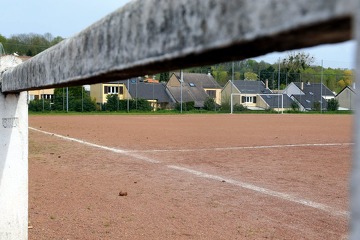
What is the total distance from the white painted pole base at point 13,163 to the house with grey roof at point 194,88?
4810cm

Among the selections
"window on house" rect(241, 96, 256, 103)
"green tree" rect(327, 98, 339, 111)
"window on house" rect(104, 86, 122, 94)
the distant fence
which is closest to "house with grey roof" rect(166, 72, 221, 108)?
"window on house" rect(241, 96, 256, 103)

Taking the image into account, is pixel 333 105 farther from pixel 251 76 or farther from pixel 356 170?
pixel 356 170

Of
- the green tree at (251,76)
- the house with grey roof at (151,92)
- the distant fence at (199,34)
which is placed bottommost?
the distant fence at (199,34)

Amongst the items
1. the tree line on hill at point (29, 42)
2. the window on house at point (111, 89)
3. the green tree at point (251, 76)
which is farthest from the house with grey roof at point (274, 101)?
the tree line on hill at point (29, 42)

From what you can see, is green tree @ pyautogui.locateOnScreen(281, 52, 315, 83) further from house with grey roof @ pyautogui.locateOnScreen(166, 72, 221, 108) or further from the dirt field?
the dirt field

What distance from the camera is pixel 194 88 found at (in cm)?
5516

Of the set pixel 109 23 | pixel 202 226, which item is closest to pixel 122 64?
pixel 109 23

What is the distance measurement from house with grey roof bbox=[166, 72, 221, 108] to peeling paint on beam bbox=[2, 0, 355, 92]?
49.4 metres

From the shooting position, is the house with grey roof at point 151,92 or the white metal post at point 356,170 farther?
the house with grey roof at point 151,92

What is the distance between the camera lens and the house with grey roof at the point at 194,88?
51.8 m

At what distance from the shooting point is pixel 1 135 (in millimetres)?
2131

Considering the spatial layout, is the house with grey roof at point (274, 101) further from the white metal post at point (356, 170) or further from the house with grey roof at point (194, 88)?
the white metal post at point (356, 170)

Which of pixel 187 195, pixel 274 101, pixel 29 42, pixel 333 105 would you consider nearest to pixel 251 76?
pixel 274 101

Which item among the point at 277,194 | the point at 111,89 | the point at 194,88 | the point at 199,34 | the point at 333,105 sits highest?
the point at 194,88
